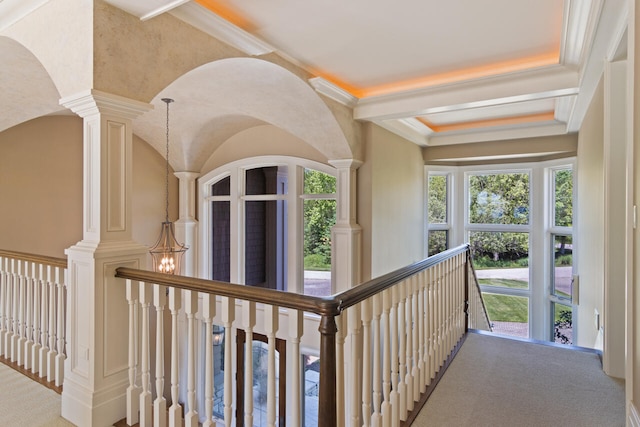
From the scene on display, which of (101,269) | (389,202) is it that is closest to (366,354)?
(101,269)

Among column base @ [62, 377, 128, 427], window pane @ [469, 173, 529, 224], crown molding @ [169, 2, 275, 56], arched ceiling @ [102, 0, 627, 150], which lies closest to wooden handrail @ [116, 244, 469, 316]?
column base @ [62, 377, 128, 427]

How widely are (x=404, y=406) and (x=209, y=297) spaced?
4.26 feet

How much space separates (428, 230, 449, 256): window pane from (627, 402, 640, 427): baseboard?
500 cm

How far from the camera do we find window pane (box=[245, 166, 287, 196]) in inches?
222

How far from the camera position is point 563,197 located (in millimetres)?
5766

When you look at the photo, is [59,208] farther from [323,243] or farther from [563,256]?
[563,256]

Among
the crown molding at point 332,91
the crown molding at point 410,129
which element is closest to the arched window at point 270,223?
the crown molding at point 410,129

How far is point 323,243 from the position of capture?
5352 mm

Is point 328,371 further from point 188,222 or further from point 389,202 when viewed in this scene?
point 188,222

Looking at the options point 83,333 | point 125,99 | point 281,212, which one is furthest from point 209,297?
point 281,212

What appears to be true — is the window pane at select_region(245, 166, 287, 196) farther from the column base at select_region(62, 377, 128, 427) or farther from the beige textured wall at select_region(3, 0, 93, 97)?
the column base at select_region(62, 377, 128, 427)

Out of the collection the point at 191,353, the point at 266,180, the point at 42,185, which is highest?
the point at 266,180

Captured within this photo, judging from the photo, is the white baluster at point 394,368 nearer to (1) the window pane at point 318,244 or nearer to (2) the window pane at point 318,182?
(1) the window pane at point 318,244

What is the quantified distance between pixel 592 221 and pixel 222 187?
507 centimetres
